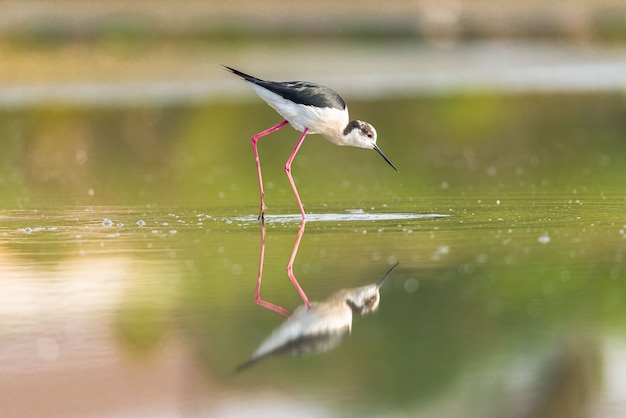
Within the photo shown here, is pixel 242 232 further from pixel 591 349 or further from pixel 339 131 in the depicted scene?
pixel 591 349

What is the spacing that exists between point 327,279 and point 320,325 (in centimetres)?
127

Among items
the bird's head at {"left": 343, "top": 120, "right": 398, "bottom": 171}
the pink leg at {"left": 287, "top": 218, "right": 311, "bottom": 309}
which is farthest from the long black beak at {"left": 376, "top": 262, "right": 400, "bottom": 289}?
the bird's head at {"left": 343, "top": 120, "right": 398, "bottom": 171}

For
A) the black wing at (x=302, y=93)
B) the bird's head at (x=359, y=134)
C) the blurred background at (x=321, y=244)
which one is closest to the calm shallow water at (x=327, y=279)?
the blurred background at (x=321, y=244)

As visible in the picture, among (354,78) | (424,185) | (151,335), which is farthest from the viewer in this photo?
(354,78)

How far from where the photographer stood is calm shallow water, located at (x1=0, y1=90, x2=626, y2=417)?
5.80 metres

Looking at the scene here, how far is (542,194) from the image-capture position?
39.6 feet

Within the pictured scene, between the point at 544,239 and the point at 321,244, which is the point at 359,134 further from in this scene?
the point at 544,239

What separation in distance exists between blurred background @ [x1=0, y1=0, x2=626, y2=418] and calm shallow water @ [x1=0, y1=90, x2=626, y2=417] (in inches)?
0.8

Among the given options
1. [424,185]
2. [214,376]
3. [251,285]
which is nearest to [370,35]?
[424,185]

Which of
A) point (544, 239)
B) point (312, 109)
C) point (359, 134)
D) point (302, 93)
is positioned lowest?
point (544, 239)

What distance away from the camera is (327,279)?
814 cm

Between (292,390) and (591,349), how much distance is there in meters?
1.42

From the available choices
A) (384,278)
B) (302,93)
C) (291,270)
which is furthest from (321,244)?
(302,93)

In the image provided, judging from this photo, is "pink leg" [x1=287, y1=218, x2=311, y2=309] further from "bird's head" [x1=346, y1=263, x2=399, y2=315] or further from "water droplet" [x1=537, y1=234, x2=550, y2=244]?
"water droplet" [x1=537, y1=234, x2=550, y2=244]
